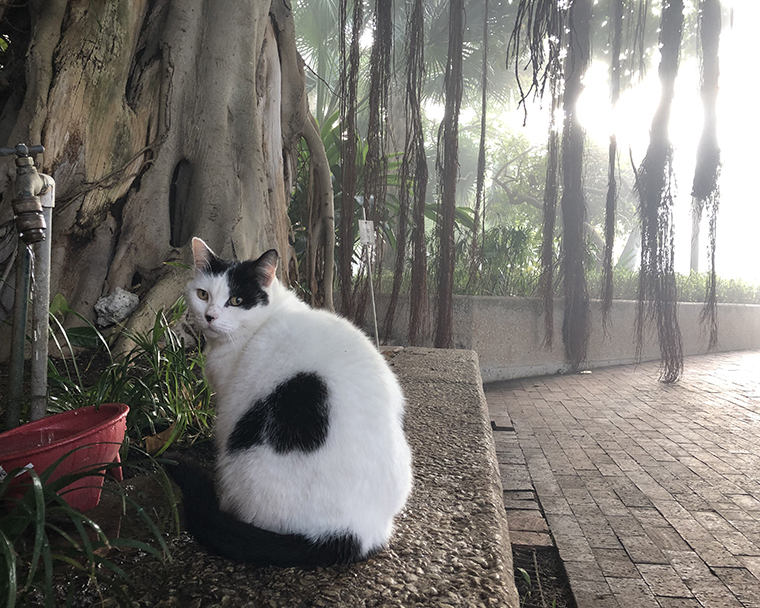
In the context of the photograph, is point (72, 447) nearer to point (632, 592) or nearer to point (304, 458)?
point (304, 458)

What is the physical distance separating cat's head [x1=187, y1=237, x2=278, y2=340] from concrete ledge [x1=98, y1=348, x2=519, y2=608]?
0.52m

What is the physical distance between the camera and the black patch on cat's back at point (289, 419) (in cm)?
108

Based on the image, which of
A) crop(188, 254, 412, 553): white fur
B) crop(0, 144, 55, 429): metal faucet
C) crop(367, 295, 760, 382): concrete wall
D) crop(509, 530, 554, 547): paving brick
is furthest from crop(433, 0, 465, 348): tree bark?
crop(0, 144, 55, 429): metal faucet

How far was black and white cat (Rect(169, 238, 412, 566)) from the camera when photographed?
1.06 metres

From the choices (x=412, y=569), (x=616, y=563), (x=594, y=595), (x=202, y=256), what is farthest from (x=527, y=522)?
(x=202, y=256)

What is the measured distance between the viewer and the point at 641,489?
2.82 m

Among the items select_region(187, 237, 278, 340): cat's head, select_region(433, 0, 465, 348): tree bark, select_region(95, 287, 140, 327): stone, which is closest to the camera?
select_region(187, 237, 278, 340): cat's head

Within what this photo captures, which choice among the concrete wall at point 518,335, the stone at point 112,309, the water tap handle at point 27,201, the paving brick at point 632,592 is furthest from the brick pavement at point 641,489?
the stone at point 112,309

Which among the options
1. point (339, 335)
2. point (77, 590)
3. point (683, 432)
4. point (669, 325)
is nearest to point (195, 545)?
point (77, 590)

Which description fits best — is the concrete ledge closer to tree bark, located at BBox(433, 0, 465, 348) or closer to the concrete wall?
tree bark, located at BBox(433, 0, 465, 348)

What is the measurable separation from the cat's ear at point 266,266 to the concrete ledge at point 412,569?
2.30ft

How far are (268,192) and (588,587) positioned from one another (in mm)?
2854

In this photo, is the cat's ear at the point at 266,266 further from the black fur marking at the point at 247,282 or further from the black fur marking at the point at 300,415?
the black fur marking at the point at 300,415

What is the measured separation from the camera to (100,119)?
2.57 m
